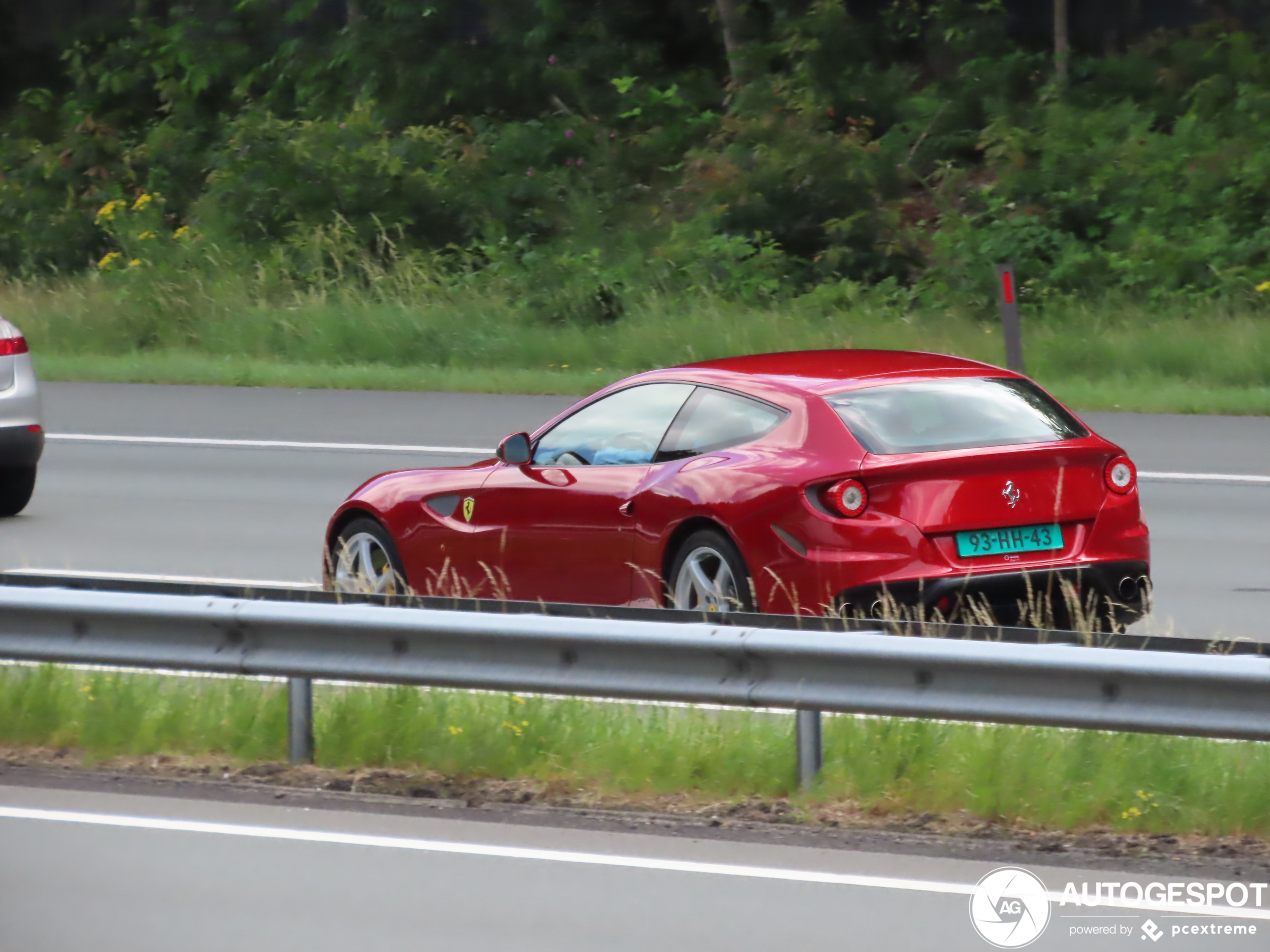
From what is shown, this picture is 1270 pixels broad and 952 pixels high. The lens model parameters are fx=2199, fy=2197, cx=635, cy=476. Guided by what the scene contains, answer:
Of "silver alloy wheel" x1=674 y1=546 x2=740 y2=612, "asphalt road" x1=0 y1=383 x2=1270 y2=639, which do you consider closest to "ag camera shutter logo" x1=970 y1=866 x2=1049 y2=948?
"silver alloy wheel" x1=674 y1=546 x2=740 y2=612

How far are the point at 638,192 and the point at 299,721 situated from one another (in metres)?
24.4

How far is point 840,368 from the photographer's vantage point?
938 cm

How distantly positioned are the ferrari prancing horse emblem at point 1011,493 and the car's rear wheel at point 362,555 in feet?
10.2

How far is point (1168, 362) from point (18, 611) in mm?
15586

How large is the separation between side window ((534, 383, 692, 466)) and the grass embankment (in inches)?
400

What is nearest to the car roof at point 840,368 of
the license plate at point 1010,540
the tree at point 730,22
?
the license plate at point 1010,540

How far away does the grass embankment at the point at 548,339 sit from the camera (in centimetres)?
2123

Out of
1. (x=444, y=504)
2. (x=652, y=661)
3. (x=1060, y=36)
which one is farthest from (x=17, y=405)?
(x=1060, y=36)

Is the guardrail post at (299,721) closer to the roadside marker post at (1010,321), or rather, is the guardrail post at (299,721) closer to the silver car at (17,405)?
the silver car at (17,405)

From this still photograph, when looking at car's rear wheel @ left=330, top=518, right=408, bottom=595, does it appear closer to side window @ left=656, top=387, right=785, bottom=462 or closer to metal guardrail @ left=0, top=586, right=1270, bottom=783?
side window @ left=656, top=387, right=785, bottom=462

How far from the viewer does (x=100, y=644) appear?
25.6ft

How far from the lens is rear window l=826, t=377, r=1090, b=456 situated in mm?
8734

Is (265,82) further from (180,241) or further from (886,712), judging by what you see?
(886,712)

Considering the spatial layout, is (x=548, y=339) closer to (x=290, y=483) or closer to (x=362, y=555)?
(x=290, y=483)
